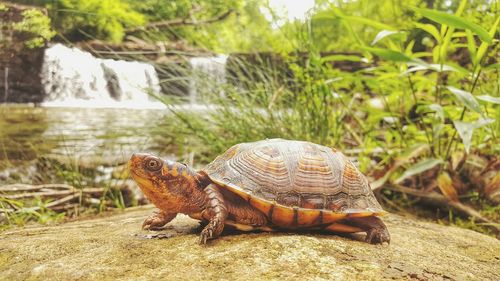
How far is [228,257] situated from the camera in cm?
115

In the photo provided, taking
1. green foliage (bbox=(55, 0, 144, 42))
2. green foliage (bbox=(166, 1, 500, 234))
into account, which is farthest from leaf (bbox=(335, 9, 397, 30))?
green foliage (bbox=(55, 0, 144, 42))

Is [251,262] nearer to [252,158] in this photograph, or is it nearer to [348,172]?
[252,158]

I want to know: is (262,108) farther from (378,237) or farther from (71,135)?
(378,237)

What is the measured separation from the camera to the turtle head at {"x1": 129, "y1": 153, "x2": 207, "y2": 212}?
1.29m

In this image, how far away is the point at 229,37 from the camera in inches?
178

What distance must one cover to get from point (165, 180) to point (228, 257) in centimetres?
35

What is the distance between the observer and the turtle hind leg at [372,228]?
1.42 metres

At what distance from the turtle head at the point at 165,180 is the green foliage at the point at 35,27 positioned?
65.3 inches

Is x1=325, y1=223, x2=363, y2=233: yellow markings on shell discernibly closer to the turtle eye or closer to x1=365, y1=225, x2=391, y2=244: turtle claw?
x1=365, y1=225, x2=391, y2=244: turtle claw

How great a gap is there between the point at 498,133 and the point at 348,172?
1.53m

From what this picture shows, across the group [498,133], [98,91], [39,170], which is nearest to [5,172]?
[39,170]

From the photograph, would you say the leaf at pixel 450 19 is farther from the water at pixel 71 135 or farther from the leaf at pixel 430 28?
the water at pixel 71 135

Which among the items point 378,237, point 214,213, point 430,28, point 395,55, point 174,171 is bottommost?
point 378,237

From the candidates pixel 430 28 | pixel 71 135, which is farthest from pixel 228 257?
pixel 71 135
